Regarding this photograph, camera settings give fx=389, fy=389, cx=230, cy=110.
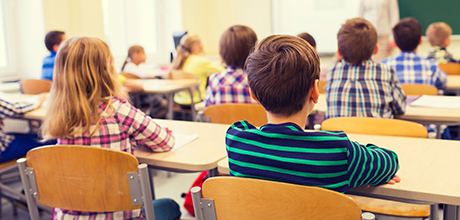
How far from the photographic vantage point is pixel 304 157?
3.02ft

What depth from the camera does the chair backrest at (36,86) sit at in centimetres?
351

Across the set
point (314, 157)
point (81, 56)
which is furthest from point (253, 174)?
point (81, 56)

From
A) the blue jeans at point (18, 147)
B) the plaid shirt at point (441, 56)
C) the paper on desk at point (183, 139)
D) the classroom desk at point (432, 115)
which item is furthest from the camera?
the plaid shirt at point (441, 56)

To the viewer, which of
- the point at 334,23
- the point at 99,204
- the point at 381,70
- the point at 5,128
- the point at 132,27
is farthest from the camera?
the point at 334,23

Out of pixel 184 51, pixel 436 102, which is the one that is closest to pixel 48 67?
pixel 184 51

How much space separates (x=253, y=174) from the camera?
0.99 metres

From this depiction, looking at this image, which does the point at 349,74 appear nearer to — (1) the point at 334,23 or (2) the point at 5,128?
(2) the point at 5,128

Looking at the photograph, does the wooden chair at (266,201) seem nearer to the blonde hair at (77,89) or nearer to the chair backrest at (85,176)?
the chair backrest at (85,176)

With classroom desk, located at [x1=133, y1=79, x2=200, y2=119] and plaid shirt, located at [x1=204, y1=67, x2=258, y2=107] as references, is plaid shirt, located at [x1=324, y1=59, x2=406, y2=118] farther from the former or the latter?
classroom desk, located at [x1=133, y1=79, x2=200, y2=119]

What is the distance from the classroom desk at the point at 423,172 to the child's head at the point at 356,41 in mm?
661

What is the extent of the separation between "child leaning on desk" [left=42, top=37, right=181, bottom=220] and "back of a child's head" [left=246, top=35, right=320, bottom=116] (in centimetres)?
68

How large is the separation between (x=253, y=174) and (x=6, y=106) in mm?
2044

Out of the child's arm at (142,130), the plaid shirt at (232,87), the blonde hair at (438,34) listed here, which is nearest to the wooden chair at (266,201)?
the child's arm at (142,130)

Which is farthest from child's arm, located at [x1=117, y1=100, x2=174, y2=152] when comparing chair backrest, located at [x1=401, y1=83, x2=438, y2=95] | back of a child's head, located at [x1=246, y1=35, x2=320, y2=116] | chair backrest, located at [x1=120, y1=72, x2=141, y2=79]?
chair backrest, located at [x1=120, y1=72, x2=141, y2=79]
